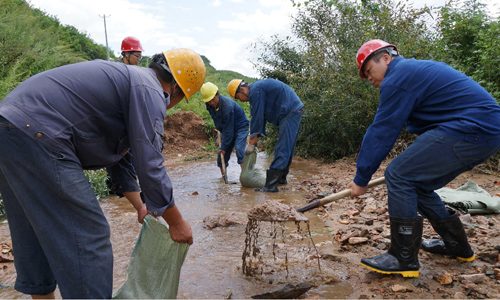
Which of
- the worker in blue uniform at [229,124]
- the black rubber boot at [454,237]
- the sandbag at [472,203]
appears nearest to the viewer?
the black rubber boot at [454,237]

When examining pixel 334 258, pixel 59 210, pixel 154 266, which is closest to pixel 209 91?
pixel 334 258

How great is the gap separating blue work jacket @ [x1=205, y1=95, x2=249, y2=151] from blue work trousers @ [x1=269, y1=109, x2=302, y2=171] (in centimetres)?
122

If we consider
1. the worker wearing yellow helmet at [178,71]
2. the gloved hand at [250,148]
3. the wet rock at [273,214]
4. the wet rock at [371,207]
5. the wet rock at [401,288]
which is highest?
the worker wearing yellow helmet at [178,71]

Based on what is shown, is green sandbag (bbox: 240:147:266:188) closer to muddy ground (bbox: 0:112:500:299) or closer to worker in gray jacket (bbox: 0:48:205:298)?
muddy ground (bbox: 0:112:500:299)

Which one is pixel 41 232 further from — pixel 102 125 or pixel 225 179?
pixel 225 179

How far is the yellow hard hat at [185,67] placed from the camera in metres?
2.12

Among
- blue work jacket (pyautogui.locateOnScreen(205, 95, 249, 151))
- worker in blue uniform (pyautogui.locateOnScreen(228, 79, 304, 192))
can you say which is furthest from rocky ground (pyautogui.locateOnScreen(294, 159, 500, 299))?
blue work jacket (pyautogui.locateOnScreen(205, 95, 249, 151))

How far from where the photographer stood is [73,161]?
5.53 ft

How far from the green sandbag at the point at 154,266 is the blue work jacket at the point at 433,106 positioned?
1.46 metres

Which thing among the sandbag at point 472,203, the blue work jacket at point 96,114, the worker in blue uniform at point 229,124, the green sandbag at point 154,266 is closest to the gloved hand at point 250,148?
the worker in blue uniform at point 229,124

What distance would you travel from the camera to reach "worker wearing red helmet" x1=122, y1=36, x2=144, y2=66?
5.51 m

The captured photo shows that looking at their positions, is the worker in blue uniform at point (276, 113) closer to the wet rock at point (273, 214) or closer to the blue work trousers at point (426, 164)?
the wet rock at point (273, 214)

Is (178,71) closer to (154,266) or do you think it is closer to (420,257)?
(154,266)

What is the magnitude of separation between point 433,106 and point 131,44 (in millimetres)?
4572
